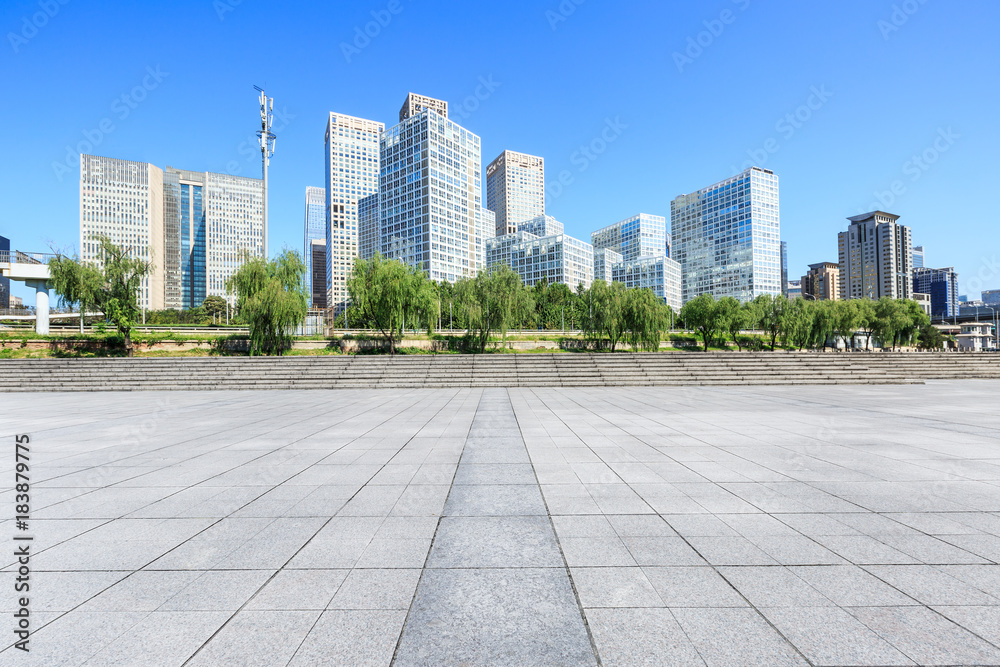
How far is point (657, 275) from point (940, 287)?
152664 millimetres

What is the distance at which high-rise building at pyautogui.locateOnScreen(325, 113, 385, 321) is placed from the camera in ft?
562

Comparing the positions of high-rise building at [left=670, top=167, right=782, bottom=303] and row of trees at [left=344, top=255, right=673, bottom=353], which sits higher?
high-rise building at [left=670, top=167, right=782, bottom=303]

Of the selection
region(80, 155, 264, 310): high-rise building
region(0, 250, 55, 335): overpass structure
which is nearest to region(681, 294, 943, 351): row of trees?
region(0, 250, 55, 335): overpass structure

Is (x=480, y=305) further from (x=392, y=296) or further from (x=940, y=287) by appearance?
(x=940, y=287)

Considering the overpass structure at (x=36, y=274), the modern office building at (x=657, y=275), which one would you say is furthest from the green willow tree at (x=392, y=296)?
the modern office building at (x=657, y=275)

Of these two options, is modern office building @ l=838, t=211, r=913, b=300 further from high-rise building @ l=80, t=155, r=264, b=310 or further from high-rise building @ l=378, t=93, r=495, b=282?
high-rise building @ l=80, t=155, r=264, b=310

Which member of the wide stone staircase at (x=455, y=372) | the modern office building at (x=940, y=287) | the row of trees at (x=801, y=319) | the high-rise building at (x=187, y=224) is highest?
the high-rise building at (x=187, y=224)

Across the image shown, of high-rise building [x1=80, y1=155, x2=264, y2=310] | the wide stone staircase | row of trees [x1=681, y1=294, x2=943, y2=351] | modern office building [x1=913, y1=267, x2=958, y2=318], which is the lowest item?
the wide stone staircase

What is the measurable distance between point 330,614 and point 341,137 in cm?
20377

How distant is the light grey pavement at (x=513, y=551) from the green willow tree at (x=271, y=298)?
2325 cm

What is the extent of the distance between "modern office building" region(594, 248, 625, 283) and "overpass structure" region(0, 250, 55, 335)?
14578 cm

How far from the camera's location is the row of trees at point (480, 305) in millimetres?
32094

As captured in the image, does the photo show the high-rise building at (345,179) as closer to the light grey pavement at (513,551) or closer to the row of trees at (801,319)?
the row of trees at (801,319)

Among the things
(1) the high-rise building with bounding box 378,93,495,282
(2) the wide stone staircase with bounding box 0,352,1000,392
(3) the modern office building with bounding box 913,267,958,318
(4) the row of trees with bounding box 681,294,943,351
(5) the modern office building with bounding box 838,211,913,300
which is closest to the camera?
(2) the wide stone staircase with bounding box 0,352,1000,392
